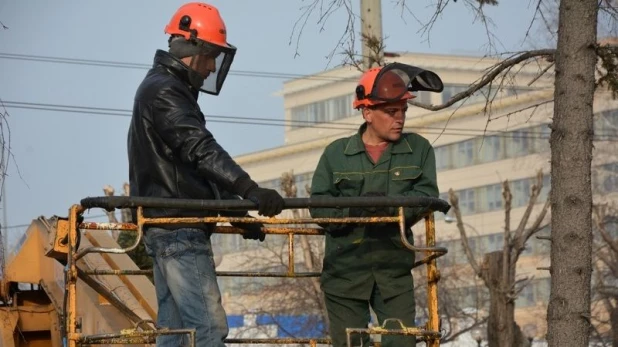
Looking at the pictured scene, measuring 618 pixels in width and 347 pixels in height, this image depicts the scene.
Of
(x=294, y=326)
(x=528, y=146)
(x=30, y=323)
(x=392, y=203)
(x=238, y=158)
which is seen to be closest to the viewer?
(x=392, y=203)

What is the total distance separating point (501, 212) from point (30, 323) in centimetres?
7950

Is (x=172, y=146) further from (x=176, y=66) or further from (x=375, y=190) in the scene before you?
(x=375, y=190)

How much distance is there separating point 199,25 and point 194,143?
766mm

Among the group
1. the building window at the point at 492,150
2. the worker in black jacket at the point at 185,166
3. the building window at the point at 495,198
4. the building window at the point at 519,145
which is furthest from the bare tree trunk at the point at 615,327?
the building window at the point at 495,198

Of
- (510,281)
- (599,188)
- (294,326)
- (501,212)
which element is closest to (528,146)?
(501,212)

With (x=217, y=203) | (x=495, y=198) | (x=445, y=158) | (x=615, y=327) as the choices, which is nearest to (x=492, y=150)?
(x=495, y=198)

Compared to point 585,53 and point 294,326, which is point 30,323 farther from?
point 294,326

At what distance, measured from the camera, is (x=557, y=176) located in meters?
7.94

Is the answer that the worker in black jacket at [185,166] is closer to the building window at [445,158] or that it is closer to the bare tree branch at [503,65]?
the bare tree branch at [503,65]

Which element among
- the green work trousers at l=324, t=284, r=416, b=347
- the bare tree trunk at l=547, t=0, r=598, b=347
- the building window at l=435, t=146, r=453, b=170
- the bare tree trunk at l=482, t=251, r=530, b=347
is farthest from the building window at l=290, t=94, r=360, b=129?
the green work trousers at l=324, t=284, r=416, b=347

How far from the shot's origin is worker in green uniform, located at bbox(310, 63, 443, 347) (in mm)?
7398

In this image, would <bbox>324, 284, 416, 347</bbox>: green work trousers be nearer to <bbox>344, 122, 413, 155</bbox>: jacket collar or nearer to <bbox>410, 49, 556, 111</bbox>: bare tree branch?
<bbox>344, 122, 413, 155</bbox>: jacket collar

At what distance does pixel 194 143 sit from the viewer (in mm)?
6934

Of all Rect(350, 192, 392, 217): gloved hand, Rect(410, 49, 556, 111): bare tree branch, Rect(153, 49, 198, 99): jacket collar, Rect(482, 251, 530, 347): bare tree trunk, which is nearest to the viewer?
Rect(350, 192, 392, 217): gloved hand
